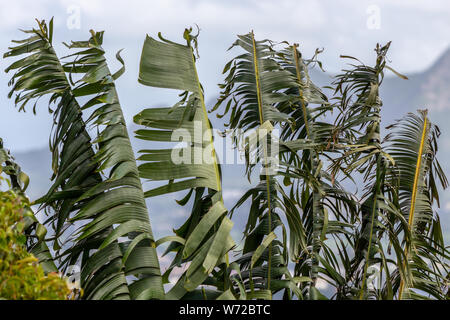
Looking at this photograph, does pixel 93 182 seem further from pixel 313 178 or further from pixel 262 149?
pixel 313 178

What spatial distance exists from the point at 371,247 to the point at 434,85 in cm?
3346

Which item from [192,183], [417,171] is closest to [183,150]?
[192,183]

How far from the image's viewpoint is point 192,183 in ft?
9.11

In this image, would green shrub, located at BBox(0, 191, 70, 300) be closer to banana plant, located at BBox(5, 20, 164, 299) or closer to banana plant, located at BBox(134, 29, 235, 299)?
banana plant, located at BBox(5, 20, 164, 299)

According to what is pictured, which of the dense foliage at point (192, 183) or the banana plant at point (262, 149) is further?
the banana plant at point (262, 149)

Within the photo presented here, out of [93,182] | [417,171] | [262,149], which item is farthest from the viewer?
[417,171]

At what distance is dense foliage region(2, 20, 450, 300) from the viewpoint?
8.68 ft

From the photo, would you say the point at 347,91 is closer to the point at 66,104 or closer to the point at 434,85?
the point at 66,104

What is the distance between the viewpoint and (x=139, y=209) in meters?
2.74

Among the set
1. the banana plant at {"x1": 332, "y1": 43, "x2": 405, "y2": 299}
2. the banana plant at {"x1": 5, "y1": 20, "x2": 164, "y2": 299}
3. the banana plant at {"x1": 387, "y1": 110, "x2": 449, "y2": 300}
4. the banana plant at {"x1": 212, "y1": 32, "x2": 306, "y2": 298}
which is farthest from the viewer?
the banana plant at {"x1": 387, "y1": 110, "x2": 449, "y2": 300}

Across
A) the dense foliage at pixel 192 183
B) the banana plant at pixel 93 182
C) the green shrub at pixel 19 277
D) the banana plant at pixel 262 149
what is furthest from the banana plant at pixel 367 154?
the green shrub at pixel 19 277

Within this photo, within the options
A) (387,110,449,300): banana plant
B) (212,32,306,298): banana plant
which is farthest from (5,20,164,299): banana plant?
(387,110,449,300): banana plant

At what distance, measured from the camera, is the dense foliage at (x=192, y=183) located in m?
2.64

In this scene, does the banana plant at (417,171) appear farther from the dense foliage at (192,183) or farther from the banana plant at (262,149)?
the banana plant at (262,149)
